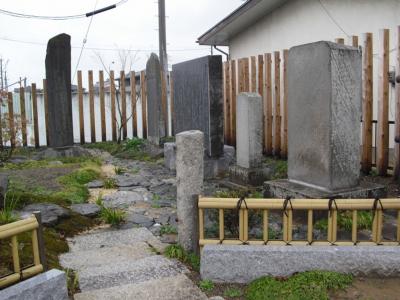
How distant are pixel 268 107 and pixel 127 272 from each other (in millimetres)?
6553

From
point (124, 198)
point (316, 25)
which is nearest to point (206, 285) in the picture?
point (124, 198)

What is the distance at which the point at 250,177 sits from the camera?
7086 millimetres

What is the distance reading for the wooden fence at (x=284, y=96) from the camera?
6859 millimetres

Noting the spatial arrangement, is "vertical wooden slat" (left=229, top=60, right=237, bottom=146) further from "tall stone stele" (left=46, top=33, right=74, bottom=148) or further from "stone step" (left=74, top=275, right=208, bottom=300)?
"stone step" (left=74, top=275, right=208, bottom=300)

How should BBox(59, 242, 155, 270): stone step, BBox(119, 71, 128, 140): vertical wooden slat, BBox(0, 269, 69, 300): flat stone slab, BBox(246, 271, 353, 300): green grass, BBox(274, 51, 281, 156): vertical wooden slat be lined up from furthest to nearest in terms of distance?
BBox(119, 71, 128, 140): vertical wooden slat → BBox(274, 51, 281, 156): vertical wooden slat → BBox(59, 242, 155, 270): stone step → BBox(246, 271, 353, 300): green grass → BBox(0, 269, 69, 300): flat stone slab

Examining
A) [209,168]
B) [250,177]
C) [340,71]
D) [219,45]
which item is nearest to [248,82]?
[209,168]

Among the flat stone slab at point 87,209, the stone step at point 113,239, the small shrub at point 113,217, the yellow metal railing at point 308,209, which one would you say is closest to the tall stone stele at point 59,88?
the flat stone slab at point 87,209

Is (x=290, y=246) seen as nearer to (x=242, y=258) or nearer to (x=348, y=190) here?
(x=242, y=258)

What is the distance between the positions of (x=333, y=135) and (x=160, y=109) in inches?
262

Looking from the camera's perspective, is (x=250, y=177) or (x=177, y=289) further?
(x=250, y=177)

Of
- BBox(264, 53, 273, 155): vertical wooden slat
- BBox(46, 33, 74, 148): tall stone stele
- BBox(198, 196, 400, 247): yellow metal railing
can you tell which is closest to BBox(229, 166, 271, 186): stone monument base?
BBox(264, 53, 273, 155): vertical wooden slat

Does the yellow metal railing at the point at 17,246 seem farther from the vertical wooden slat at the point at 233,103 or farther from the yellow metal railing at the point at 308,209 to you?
the vertical wooden slat at the point at 233,103

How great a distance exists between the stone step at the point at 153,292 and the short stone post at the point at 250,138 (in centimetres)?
365

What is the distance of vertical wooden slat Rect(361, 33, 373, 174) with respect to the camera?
707 centimetres
